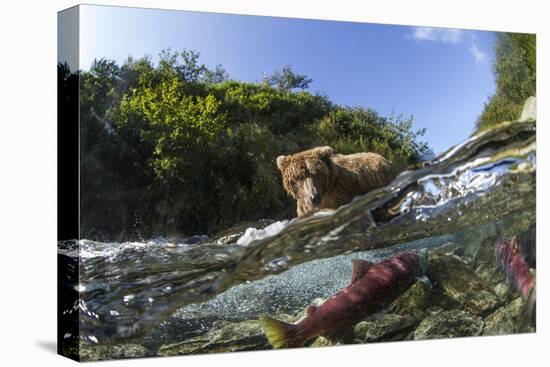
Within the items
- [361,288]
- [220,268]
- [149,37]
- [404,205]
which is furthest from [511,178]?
[149,37]

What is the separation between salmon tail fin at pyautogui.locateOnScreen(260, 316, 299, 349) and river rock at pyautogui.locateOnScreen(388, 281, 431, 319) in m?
0.98

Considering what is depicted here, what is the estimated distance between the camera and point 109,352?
8039 millimetres

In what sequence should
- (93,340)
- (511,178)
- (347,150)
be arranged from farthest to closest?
(511,178) → (347,150) → (93,340)

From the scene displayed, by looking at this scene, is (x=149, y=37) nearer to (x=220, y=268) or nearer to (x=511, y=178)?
(x=220, y=268)

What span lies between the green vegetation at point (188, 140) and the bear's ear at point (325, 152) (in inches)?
2.6

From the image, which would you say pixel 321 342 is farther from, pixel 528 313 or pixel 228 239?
pixel 528 313

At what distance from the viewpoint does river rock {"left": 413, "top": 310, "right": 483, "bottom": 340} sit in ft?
30.7

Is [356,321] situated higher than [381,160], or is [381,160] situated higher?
[381,160]

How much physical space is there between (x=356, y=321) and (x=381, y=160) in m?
1.42

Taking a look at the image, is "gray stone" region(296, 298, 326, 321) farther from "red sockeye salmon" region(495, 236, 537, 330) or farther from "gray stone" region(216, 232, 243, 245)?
"red sockeye salmon" region(495, 236, 537, 330)

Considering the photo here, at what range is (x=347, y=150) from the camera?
9016 millimetres

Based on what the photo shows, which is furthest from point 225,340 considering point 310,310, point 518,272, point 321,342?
point 518,272

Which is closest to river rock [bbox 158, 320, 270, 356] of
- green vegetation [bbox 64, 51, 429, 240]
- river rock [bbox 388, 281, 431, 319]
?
green vegetation [bbox 64, 51, 429, 240]

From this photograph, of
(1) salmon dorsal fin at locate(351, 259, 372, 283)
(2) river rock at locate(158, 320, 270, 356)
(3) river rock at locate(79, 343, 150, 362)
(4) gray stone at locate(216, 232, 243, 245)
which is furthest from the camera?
(1) salmon dorsal fin at locate(351, 259, 372, 283)
